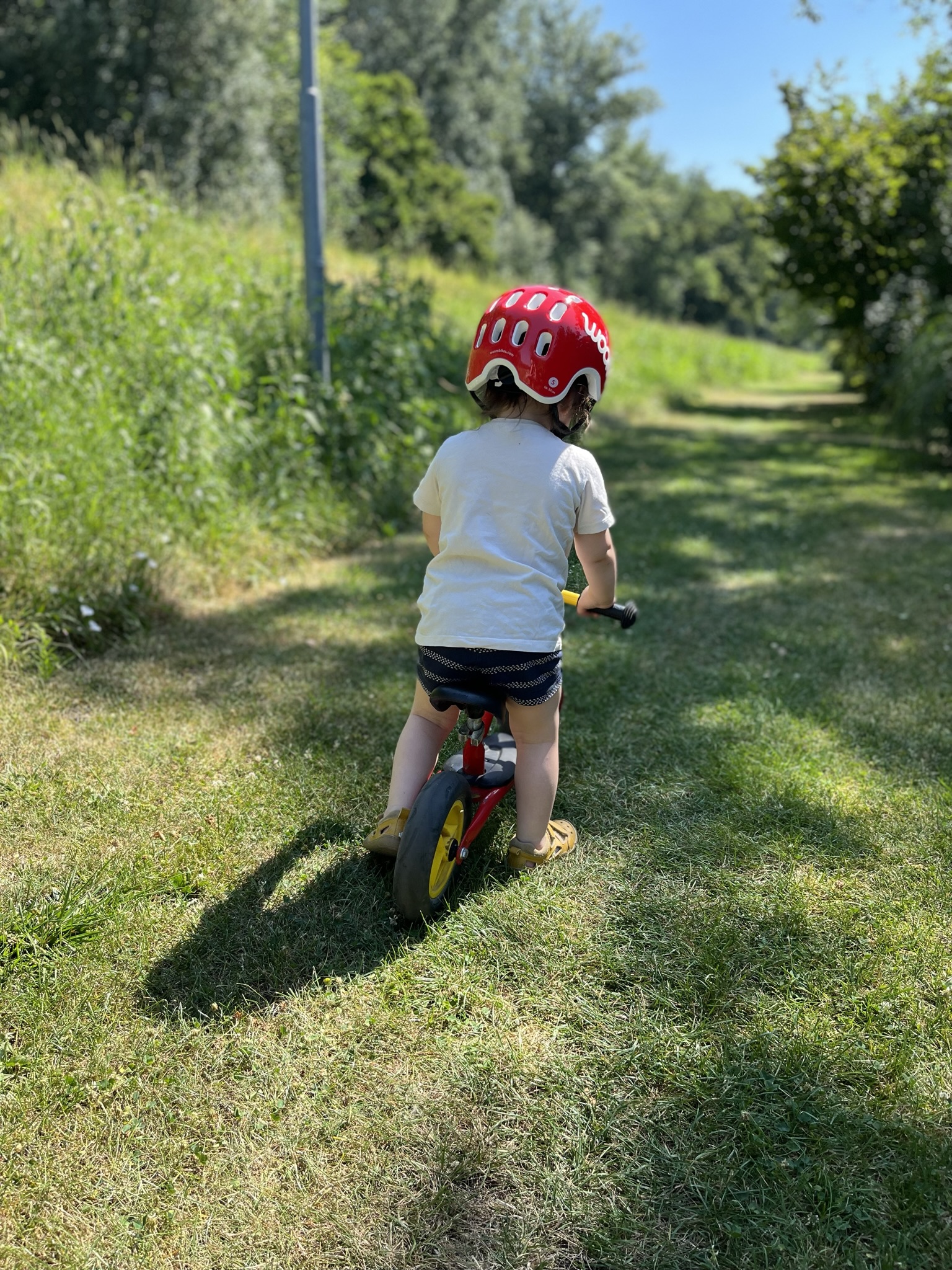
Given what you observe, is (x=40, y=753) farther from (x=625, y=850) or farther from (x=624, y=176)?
(x=624, y=176)

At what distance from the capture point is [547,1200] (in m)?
1.70

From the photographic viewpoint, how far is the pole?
18.0 feet

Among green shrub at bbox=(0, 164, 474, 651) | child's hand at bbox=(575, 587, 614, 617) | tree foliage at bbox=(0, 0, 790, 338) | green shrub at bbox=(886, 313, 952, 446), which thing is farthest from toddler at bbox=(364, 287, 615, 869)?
green shrub at bbox=(886, 313, 952, 446)

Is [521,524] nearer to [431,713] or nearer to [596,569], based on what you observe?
[596,569]

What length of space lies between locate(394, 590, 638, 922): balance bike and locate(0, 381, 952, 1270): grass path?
0.12 m

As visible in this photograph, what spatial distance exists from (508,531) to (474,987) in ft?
3.67

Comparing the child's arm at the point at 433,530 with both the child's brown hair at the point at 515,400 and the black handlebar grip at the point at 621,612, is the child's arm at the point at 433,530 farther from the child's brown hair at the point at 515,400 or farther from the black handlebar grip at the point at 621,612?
the black handlebar grip at the point at 621,612

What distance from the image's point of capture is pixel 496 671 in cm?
245

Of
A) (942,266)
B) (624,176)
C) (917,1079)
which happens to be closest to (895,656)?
(917,1079)

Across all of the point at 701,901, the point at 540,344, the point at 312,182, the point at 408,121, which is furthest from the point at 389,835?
the point at 408,121

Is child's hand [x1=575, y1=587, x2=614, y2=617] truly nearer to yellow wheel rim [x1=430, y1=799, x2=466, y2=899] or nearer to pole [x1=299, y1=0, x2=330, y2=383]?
yellow wheel rim [x1=430, y1=799, x2=466, y2=899]

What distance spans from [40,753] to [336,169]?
19836 millimetres

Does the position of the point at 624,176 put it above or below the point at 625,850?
above

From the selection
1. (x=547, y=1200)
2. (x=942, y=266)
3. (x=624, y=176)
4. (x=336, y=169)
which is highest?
(x=624, y=176)
